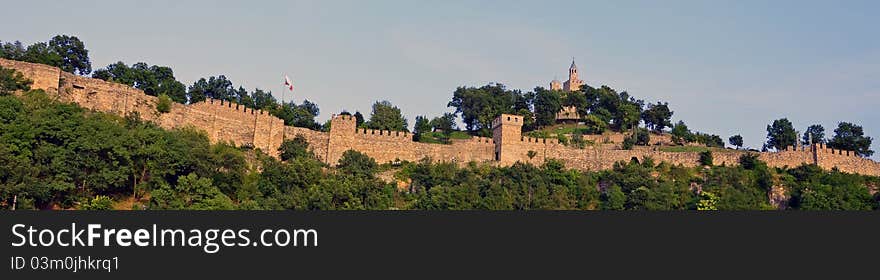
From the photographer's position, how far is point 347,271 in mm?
21406

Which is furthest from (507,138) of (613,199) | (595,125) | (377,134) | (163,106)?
(163,106)

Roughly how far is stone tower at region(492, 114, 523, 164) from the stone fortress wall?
0.05 meters

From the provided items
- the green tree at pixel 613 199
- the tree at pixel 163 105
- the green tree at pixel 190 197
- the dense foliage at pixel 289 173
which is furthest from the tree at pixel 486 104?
the green tree at pixel 190 197

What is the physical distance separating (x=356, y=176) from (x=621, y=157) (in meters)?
14.4

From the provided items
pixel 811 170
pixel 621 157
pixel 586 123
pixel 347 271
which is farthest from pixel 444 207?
pixel 586 123

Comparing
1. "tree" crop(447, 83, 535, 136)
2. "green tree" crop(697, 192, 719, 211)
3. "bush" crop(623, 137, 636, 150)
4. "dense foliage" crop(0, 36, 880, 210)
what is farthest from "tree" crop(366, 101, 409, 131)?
"green tree" crop(697, 192, 719, 211)

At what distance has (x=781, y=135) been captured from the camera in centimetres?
5856

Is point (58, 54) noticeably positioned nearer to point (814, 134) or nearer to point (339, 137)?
point (339, 137)

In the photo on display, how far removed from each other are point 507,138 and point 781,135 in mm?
20323

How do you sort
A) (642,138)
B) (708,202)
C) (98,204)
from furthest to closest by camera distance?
1. (642,138)
2. (708,202)
3. (98,204)

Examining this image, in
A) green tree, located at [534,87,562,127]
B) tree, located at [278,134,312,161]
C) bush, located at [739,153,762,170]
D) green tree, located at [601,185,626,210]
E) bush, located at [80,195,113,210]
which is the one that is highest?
green tree, located at [534,87,562,127]

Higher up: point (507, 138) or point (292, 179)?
point (507, 138)

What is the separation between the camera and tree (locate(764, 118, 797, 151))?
58162 mm

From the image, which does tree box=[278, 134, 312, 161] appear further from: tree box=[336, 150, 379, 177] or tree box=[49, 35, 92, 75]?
tree box=[49, 35, 92, 75]
